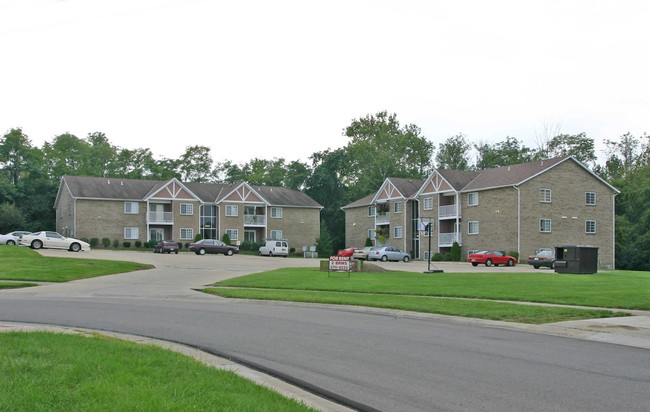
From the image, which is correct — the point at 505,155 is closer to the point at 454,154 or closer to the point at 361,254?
the point at 454,154

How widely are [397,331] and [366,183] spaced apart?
74.0m

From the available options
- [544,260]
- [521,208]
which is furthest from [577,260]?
[521,208]

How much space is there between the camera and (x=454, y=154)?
312ft

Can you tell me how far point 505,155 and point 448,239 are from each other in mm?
29922

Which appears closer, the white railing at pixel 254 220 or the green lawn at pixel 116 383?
the green lawn at pixel 116 383

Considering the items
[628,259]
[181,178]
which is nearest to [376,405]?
[628,259]

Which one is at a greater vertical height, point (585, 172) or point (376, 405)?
point (585, 172)

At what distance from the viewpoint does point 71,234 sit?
67438 millimetres

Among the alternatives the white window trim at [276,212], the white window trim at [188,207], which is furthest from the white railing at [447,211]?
the white window trim at [188,207]

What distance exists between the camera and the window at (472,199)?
200 ft

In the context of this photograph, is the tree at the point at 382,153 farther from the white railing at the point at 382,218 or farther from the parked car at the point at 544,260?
the parked car at the point at 544,260

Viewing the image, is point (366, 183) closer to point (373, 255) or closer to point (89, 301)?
point (373, 255)

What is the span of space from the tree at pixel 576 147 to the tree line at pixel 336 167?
0.44ft

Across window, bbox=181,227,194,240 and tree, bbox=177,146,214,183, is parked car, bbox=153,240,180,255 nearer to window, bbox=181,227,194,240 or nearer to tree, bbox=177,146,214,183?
window, bbox=181,227,194,240
